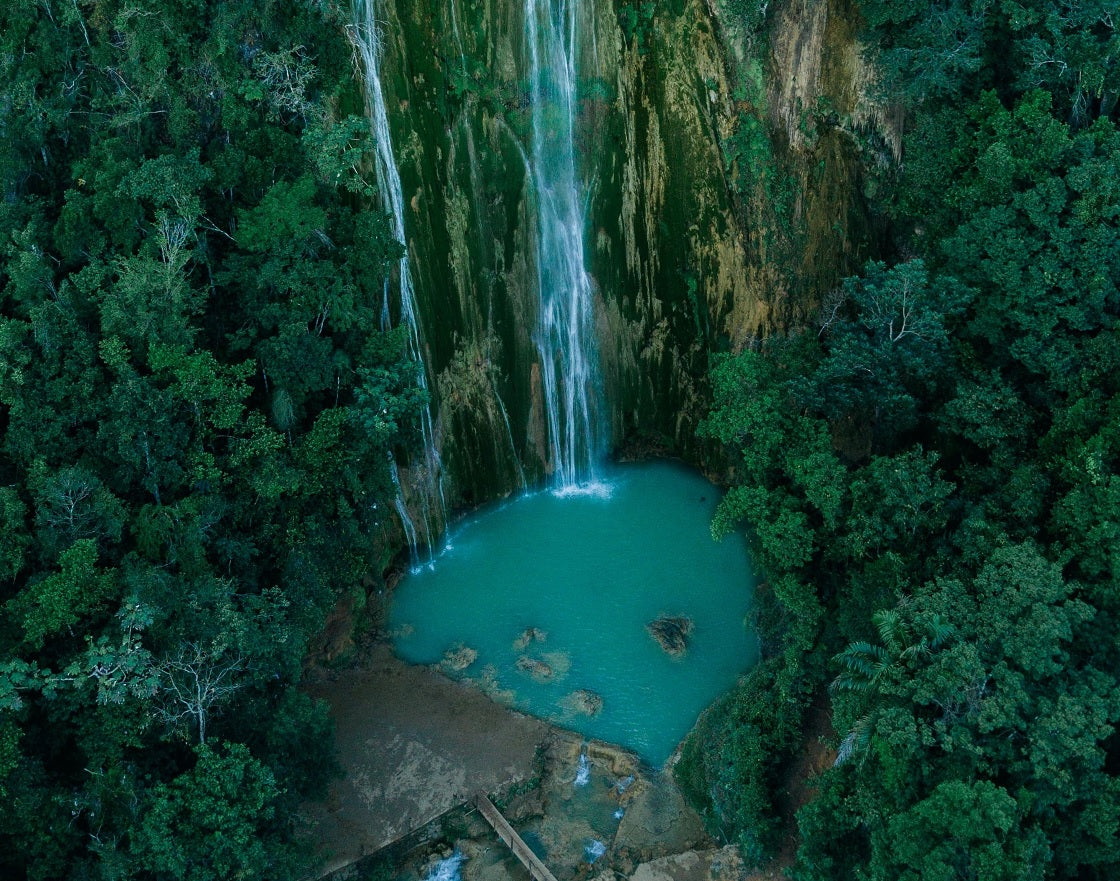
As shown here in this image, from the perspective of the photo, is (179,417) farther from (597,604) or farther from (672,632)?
(672,632)

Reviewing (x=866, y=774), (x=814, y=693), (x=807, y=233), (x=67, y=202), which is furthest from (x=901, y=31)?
(x=67, y=202)

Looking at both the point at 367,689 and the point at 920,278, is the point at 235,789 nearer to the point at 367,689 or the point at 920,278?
the point at 367,689

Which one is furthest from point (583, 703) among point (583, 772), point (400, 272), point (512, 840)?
point (400, 272)

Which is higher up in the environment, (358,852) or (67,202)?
(67,202)

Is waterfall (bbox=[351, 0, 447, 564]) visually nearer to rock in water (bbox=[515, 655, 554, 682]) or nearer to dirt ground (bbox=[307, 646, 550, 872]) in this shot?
dirt ground (bbox=[307, 646, 550, 872])

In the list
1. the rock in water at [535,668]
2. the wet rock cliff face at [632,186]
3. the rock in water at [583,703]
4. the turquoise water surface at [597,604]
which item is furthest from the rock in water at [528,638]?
the wet rock cliff face at [632,186]

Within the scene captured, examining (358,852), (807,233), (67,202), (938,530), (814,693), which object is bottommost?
(358,852)

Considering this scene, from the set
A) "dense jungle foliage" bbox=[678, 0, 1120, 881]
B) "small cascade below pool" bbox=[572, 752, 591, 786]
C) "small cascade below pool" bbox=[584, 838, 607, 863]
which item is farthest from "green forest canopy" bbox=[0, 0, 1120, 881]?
"small cascade below pool" bbox=[584, 838, 607, 863]
